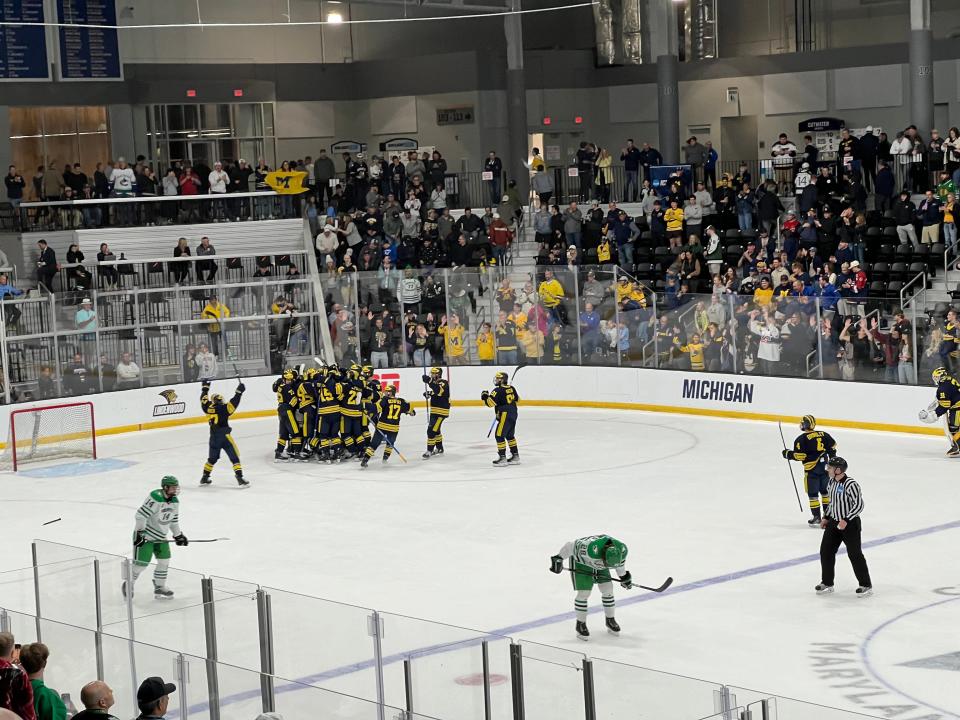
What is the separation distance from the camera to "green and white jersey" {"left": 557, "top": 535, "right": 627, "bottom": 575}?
11.4 m

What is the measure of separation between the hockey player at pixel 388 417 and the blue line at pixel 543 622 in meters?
7.35

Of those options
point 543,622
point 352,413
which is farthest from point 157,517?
point 352,413

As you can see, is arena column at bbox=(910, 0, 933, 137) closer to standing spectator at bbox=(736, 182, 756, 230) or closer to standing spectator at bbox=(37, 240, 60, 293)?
standing spectator at bbox=(736, 182, 756, 230)

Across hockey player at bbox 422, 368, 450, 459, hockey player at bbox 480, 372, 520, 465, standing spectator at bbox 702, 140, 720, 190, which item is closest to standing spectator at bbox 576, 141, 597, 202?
standing spectator at bbox 702, 140, 720, 190

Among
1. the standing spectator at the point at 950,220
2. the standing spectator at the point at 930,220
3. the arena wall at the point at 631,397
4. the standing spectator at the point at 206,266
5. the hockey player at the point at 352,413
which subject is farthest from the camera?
the standing spectator at the point at 206,266

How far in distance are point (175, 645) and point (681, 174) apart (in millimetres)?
20142

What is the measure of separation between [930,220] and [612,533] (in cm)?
1098

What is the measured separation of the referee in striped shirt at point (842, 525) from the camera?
485 inches

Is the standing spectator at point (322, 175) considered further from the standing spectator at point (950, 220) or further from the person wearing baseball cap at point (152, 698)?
the person wearing baseball cap at point (152, 698)

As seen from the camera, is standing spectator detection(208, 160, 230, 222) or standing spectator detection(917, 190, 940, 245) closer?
standing spectator detection(917, 190, 940, 245)

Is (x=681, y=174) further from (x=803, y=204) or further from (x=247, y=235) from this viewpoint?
(x=247, y=235)

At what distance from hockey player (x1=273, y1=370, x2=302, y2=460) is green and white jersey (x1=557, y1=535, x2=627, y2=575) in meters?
9.71

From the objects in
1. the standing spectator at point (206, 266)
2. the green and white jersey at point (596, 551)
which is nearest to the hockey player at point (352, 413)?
the standing spectator at point (206, 266)

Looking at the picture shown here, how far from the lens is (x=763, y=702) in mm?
6332
